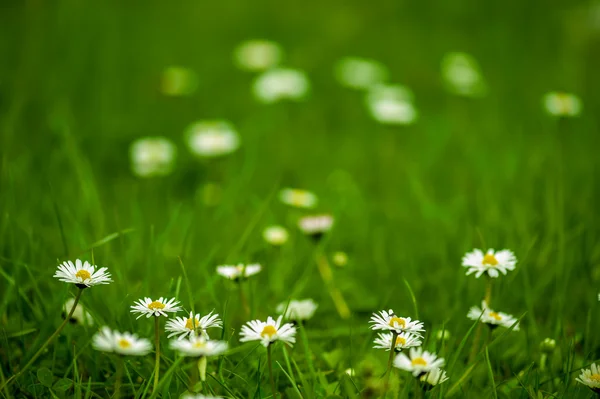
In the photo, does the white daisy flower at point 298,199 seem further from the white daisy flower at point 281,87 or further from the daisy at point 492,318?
the daisy at point 492,318

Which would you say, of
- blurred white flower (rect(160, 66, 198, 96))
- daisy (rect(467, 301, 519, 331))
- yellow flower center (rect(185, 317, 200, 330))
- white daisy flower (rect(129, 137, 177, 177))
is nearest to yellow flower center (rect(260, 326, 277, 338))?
yellow flower center (rect(185, 317, 200, 330))

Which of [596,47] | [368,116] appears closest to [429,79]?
[368,116]

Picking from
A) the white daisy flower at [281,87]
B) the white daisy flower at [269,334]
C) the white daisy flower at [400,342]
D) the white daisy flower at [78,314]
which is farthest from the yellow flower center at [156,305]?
the white daisy flower at [281,87]

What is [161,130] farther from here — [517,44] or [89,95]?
[517,44]

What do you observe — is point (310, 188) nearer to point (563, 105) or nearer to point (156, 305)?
point (563, 105)

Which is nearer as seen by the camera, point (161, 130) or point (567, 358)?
point (567, 358)

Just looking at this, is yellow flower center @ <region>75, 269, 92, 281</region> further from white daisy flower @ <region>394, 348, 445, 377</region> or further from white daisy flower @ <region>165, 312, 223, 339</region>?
white daisy flower @ <region>394, 348, 445, 377</region>
